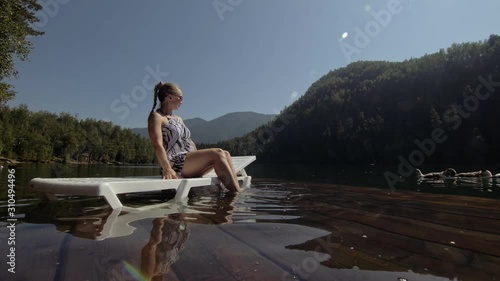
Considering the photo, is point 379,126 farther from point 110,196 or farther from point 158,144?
point 110,196

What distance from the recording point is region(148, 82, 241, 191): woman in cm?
474

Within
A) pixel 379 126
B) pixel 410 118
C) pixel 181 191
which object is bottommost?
pixel 181 191

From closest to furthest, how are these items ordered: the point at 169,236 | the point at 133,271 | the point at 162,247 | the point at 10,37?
the point at 133,271, the point at 162,247, the point at 169,236, the point at 10,37

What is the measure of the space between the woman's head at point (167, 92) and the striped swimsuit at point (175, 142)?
0.34 metres

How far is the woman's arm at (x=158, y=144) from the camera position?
4215 millimetres

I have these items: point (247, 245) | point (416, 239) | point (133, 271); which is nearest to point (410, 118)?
point (416, 239)

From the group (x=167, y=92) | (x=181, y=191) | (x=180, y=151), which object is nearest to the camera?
(x=181, y=191)

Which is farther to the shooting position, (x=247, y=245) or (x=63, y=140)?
(x=63, y=140)

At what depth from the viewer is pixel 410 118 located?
9625cm

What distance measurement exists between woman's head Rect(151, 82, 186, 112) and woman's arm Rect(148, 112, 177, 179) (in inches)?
21.0

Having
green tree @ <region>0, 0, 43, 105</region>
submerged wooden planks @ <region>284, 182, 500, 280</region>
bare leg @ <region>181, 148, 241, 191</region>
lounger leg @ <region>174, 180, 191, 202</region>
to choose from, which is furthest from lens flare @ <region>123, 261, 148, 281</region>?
green tree @ <region>0, 0, 43, 105</region>

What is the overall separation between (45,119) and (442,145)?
353 ft

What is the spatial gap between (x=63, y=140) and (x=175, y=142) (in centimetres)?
9448

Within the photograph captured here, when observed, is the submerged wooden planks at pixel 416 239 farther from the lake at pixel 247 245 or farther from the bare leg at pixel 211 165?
the bare leg at pixel 211 165
